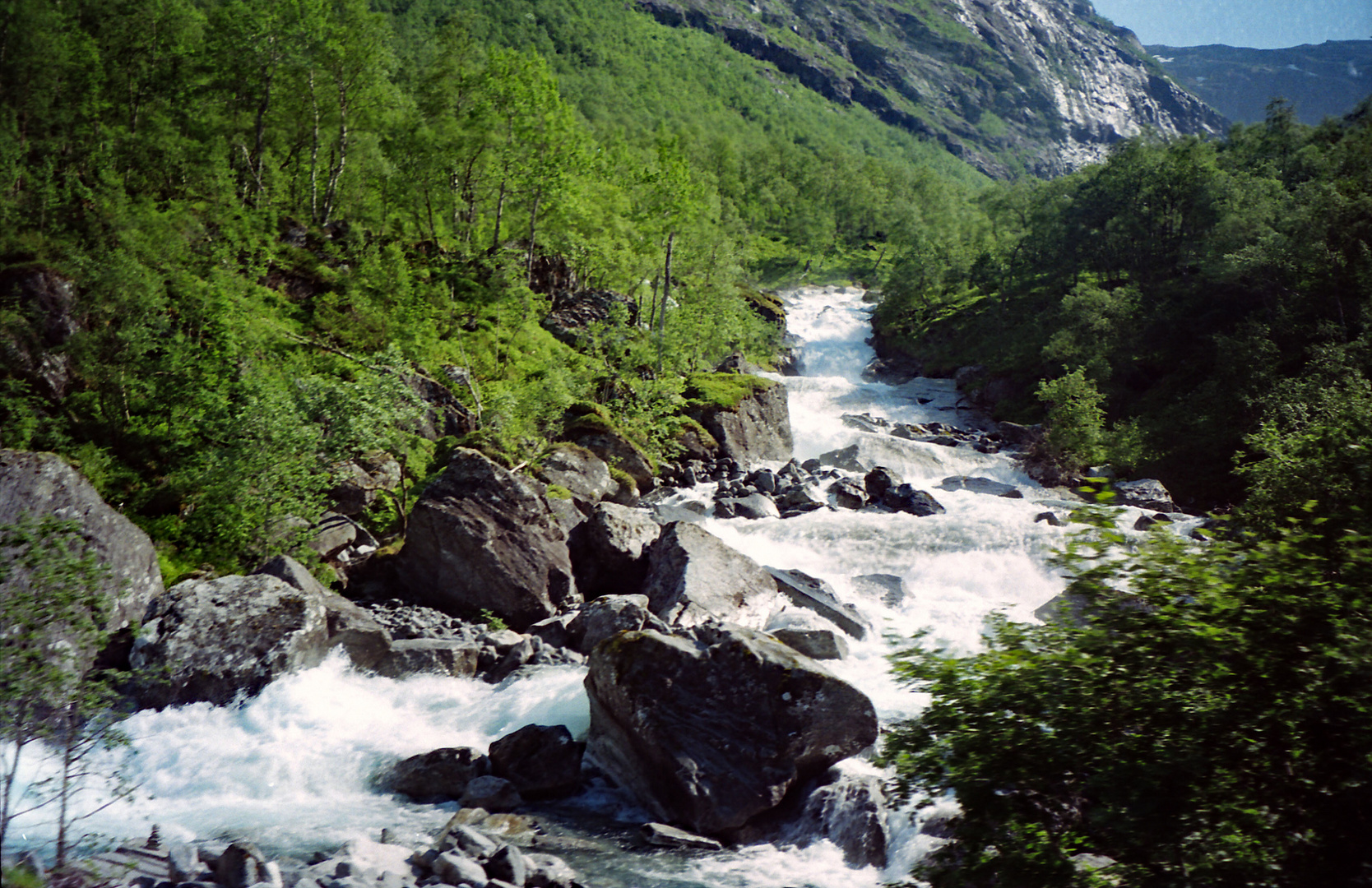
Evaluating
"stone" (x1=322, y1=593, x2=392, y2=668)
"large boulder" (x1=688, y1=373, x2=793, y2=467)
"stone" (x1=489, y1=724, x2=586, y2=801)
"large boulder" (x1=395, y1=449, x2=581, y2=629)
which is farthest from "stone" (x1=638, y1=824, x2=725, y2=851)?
"large boulder" (x1=688, y1=373, x2=793, y2=467)

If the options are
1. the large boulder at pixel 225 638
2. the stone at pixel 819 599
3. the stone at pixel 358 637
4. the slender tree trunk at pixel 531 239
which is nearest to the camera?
the large boulder at pixel 225 638

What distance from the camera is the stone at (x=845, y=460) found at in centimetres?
4106

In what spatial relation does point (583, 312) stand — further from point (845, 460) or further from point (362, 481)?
point (362, 481)

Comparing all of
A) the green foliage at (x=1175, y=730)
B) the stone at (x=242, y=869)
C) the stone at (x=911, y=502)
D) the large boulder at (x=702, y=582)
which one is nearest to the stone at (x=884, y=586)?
the large boulder at (x=702, y=582)

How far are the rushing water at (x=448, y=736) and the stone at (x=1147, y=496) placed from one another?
1026 centimetres

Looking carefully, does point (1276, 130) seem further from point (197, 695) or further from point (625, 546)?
point (197, 695)

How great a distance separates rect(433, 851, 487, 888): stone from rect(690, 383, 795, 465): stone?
29.5 meters

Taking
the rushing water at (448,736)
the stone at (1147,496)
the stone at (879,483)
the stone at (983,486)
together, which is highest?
the stone at (1147,496)

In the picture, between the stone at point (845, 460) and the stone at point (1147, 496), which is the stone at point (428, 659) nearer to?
the stone at point (845, 460)

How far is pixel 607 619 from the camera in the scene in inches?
770

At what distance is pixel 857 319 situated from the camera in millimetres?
91438

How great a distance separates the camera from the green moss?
41156 millimetres

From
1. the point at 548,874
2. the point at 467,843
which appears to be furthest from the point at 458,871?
the point at 548,874

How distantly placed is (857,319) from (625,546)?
73829 mm
